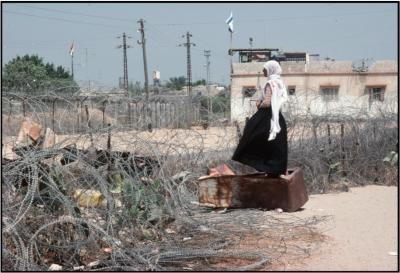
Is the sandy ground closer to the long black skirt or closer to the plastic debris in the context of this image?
the long black skirt

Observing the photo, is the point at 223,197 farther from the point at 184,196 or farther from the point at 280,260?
the point at 280,260

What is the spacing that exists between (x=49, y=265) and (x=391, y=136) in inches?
294

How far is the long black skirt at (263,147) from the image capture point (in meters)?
7.40

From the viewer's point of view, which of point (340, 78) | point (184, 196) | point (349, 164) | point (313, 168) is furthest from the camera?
point (340, 78)

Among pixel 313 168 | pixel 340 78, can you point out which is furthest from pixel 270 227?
pixel 340 78

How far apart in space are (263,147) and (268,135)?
0.55 ft

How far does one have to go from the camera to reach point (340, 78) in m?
37.8

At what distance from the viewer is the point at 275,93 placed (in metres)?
7.48

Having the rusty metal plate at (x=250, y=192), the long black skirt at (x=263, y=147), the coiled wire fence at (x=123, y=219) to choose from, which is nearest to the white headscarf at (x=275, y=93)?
the long black skirt at (x=263, y=147)

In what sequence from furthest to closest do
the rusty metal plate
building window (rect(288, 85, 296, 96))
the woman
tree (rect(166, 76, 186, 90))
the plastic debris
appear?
1. building window (rect(288, 85, 296, 96))
2. tree (rect(166, 76, 186, 90))
3. the woman
4. the rusty metal plate
5. the plastic debris

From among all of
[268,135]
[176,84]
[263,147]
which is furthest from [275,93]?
[176,84]

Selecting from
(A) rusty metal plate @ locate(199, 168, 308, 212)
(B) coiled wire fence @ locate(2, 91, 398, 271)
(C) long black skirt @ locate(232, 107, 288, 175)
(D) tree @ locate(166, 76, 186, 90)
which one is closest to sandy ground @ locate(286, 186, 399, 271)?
(B) coiled wire fence @ locate(2, 91, 398, 271)

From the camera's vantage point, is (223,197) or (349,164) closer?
(223,197)

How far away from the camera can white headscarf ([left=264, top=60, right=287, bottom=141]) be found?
289 inches
